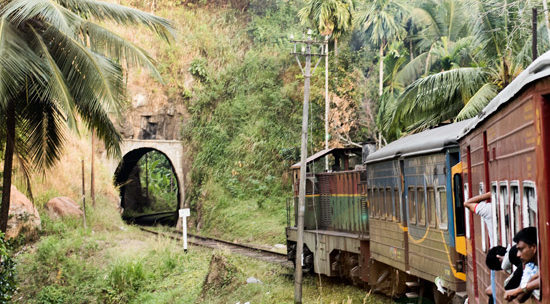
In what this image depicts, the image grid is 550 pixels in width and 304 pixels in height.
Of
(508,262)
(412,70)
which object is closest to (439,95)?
(508,262)

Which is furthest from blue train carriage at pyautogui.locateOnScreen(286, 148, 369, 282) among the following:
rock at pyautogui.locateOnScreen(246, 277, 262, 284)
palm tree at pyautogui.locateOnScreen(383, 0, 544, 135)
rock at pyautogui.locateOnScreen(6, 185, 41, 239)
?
rock at pyautogui.locateOnScreen(6, 185, 41, 239)

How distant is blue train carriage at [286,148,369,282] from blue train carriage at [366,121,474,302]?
50.0 inches

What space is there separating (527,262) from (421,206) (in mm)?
6520

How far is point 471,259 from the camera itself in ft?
25.0

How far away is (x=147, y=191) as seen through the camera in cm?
4538

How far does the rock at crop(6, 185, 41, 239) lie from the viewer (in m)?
22.8

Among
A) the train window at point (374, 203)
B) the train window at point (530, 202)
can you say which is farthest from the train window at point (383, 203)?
the train window at point (530, 202)

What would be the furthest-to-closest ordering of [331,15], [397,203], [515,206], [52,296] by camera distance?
1. [331,15]
2. [52,296]
3. [397,203]
4. [515,206]

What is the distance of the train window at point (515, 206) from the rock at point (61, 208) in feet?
80.3

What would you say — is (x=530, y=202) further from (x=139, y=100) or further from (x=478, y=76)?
(x=139, y=100)

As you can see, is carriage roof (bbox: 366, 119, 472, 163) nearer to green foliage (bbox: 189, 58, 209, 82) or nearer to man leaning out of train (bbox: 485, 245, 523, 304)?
man leaning out of train (bbox: 485, 245, 523, 304)

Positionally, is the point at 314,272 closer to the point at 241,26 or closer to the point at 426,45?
the point at 426,45

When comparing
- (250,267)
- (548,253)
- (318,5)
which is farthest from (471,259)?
(318,5)

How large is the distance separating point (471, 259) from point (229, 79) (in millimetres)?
31080
